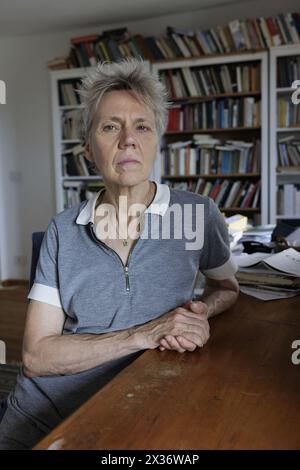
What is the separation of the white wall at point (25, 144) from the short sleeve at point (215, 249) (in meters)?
3.71

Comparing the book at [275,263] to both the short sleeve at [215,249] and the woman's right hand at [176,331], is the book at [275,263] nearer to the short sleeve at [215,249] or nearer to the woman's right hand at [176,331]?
the short sleeve at [215,249]

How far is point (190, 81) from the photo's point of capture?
3842 mm

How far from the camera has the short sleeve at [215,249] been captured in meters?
1.19

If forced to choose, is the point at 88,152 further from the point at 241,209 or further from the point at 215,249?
the point at 241,209

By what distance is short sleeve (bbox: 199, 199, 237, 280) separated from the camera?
1.19 metres

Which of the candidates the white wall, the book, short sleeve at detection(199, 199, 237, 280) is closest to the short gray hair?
short sleeve at detection(199, 199, 237, 280)

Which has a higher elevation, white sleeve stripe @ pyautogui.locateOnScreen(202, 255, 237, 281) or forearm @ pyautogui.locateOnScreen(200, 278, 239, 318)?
white sleeve stripe @ pyautogui.locateOnScreen(202, 255, 237, 281)

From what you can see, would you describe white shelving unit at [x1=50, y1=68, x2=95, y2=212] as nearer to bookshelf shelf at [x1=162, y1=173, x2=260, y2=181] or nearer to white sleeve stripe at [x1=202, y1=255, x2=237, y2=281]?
bookshelf shelf at [x1=162, y1=173, x2=260, y2=181]

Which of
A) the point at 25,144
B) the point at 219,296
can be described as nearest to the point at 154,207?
the point at 219,296

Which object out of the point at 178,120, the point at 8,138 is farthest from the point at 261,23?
the point at 8,138

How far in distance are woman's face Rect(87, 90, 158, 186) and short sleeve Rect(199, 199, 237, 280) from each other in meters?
0.21

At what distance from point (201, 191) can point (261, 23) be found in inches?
57.6

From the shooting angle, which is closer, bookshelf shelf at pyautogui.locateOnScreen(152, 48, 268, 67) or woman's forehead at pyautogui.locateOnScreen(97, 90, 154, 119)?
woman's forehead at pyautogui.locateOnScreen(97, 90, 154, 119)

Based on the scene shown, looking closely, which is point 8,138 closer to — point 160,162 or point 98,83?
point 160,162
